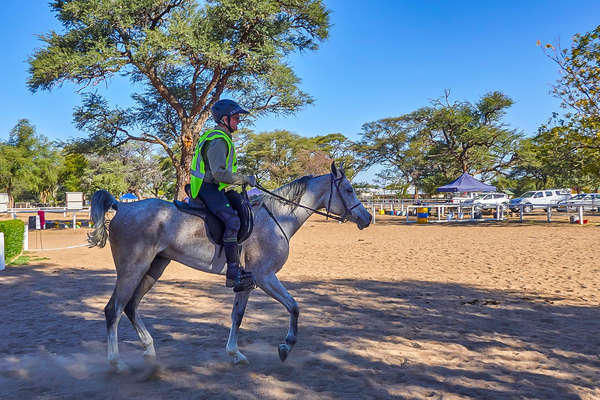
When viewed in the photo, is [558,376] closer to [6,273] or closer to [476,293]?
[476,293]

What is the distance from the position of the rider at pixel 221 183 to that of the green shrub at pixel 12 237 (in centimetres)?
1037

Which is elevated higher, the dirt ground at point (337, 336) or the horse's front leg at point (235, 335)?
the horse's front leg at point (235, 335)

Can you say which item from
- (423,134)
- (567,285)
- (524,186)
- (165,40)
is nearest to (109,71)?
(165,40)

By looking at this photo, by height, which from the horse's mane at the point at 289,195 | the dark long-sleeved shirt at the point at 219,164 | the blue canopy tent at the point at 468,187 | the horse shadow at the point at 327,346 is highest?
the blue canopy tent at the point at 468,187

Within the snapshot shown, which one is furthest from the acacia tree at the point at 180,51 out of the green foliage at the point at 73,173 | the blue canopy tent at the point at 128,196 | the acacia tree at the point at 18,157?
the green foliage at the point at 73,173

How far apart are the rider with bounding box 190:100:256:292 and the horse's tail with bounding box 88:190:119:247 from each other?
2.98 ft

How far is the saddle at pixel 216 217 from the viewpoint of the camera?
4.42 metres

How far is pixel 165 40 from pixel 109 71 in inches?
143

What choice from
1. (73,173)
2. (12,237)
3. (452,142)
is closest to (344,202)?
(12,237)

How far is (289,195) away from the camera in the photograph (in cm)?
499

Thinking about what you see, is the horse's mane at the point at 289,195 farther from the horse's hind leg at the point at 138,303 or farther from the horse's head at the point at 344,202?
the horse's hind leg at the point at 138,303

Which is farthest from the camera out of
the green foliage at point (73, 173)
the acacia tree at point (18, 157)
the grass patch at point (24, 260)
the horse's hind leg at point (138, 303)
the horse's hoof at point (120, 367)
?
the green foliage at point (73, 173)

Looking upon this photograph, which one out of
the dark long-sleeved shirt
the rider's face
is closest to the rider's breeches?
the dark long-sleeved shirt

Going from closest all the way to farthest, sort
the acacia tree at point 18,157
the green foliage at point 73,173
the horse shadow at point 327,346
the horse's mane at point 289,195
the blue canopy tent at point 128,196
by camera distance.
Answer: the horse shadow at point 327,346 < the horse's mane at point 289,195 < the blue canopy tent at point 128,196 < the acacia tree at point 18,157 < the green foliage at point 73,173
